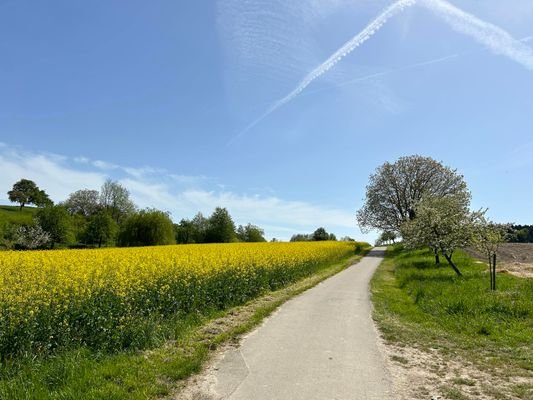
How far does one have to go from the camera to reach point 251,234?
8638cm

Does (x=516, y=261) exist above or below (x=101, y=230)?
below

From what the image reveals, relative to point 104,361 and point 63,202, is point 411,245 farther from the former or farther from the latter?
point 63,202

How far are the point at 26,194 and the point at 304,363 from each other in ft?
387

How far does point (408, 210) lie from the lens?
59281 mm

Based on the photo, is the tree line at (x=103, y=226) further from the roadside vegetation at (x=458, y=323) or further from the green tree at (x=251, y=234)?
the roadside vegetation at (x=458, y=323)

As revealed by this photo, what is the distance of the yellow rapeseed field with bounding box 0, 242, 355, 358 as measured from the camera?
23.0 ft

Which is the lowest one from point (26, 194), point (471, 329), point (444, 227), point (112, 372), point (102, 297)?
point (112, 372)

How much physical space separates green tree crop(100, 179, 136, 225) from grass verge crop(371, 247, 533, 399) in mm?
82255

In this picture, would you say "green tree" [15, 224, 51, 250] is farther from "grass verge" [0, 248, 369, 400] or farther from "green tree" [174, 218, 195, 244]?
"grass verge" [0, 248, 369, 400]

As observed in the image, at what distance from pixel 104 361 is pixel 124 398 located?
1564 millimetres

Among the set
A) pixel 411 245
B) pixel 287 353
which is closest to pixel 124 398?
pixel 287 353

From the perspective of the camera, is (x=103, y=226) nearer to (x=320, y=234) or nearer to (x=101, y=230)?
(x=101, y=230)

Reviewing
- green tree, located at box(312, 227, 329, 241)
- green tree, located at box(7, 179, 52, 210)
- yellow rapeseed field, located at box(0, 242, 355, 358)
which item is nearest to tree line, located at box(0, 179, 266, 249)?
green tree, located at box(7, 179, 52, 210)

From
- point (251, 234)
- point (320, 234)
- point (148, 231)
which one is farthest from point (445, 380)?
point (320, 234)
